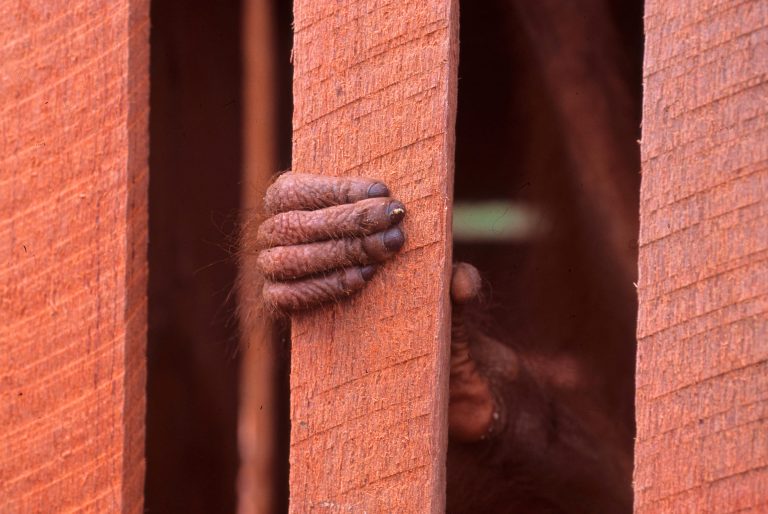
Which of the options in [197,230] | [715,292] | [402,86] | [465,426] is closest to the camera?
[715,292]

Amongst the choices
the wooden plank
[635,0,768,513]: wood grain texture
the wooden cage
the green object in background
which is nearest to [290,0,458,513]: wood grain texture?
the wooden cage

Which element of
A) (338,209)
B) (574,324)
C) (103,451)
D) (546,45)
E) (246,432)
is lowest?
(103,451)

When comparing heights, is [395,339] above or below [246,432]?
below

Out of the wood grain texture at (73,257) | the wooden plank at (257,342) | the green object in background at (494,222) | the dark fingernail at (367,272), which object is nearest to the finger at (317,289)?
the dark fingernail at (367,272)

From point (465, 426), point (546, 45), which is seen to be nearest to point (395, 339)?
point (465, 426)

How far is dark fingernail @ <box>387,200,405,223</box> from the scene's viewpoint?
98 centimetres

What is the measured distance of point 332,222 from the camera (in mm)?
1037

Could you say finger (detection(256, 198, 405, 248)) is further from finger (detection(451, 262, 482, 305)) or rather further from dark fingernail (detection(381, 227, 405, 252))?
finger (detection(451, 262, 482, 305))

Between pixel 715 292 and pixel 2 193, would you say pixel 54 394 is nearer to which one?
pixel 2 193

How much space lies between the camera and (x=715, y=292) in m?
0.88

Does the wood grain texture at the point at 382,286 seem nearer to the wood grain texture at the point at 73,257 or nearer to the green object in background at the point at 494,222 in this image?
the wood grain texture at the point at 73,257

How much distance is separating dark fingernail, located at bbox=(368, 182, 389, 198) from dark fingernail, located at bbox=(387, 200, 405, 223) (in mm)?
18

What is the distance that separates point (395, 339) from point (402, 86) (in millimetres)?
249

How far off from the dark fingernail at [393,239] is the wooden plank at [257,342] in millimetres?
816
